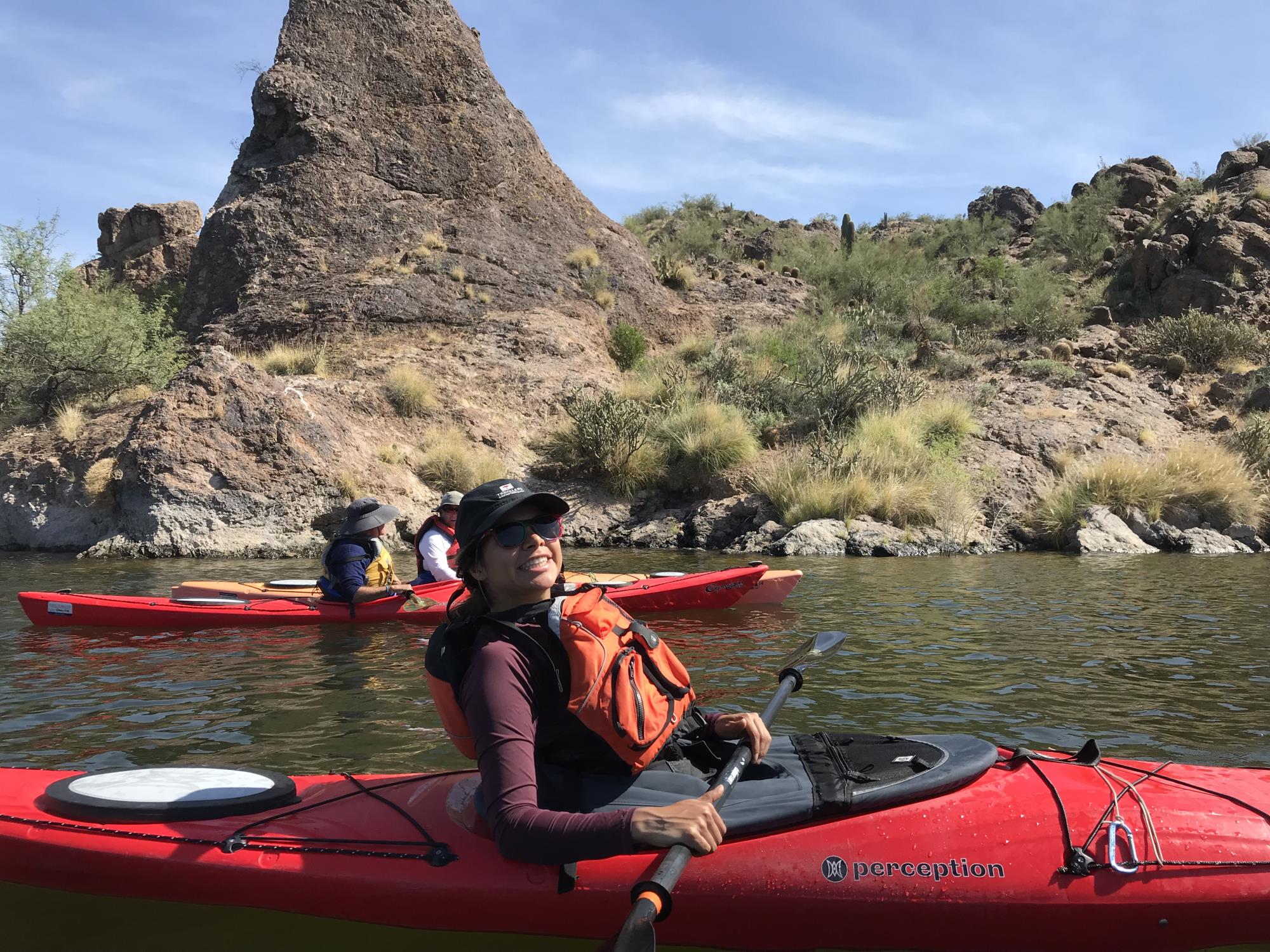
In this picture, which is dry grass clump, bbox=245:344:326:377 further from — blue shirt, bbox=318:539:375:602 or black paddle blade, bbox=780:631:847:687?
black paddle blade, bbox=780:631:847:687

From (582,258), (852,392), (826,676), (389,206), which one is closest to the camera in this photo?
(826,676)

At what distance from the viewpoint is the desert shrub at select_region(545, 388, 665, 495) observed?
13.9m

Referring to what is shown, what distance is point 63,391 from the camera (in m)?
15.3

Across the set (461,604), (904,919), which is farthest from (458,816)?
(904,919)

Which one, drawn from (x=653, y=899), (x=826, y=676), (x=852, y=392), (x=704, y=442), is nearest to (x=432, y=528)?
(x=826, y=676)

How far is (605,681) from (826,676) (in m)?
3.37

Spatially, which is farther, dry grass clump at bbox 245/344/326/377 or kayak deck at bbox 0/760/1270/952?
dry grass clump at bbox 245/344/326/377

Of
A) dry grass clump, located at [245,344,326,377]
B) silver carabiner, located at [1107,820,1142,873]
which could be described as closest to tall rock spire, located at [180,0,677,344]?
dry grass clump, located at [245,344,326,377]

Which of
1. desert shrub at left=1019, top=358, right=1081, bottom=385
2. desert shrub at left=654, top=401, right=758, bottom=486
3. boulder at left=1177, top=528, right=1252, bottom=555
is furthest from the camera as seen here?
desert shrub at left=1019, top=358, right=1081, bottom=385

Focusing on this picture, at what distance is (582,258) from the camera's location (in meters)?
20.8

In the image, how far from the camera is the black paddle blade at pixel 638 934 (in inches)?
79.7

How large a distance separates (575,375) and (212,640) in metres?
11.4

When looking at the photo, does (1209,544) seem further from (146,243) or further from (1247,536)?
(146,243)

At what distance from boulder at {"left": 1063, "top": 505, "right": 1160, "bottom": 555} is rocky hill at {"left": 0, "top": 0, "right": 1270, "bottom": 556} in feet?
0.38
